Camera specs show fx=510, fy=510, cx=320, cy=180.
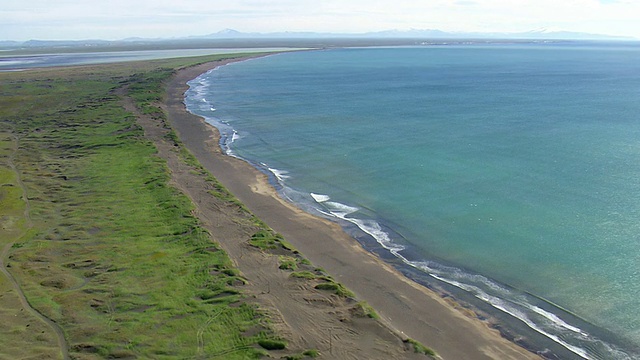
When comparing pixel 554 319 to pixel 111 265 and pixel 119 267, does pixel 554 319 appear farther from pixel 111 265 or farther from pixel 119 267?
pixel 111 265

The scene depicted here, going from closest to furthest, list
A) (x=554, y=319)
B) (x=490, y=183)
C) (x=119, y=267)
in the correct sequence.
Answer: (x=554, y=319), (x=119, y=267), (x=490, y=183)

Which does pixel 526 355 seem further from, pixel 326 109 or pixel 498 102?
pixel 498 102

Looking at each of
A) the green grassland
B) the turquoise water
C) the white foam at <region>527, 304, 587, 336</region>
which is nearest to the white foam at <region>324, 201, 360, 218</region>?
the turquoise water

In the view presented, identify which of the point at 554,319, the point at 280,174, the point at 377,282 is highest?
the point at 280,174

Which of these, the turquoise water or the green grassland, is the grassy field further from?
the turquoise water

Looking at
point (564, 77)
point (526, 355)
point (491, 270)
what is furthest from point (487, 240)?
point (564, 77)

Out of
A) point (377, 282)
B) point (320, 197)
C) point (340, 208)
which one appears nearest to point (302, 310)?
point (377, 282)
